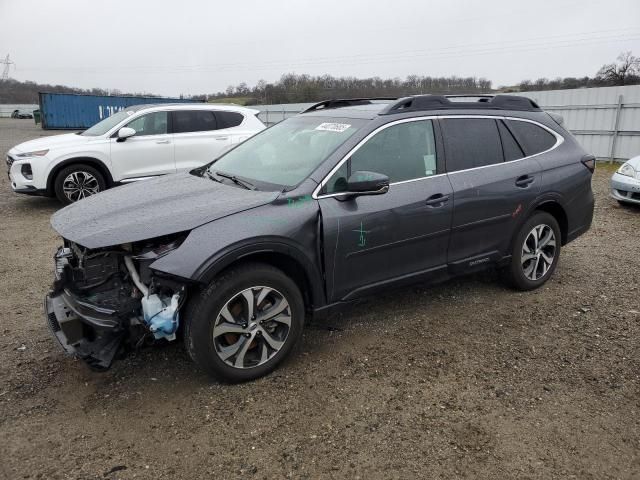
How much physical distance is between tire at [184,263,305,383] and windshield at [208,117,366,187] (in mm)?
751

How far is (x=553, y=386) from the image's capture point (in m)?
3.24

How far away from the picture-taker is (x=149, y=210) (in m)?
3.22

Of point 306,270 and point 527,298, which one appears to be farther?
point 527,298

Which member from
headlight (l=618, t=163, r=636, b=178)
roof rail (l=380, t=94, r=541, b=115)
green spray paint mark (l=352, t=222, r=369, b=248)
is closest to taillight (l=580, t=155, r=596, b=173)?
roof rail (l=380, t=94, r=541, b=115)

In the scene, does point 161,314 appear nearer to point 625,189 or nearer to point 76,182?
point 76,182

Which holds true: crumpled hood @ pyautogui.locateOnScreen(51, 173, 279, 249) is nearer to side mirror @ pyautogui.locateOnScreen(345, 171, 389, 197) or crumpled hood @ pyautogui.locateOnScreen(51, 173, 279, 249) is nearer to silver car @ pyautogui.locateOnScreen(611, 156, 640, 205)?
side mirror @ pyautogui.locateOnScreen(345, 171, 389, 197)

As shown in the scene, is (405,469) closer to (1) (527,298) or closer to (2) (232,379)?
(2) (232,379)

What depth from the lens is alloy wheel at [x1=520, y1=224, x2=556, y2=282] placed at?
4613 mm

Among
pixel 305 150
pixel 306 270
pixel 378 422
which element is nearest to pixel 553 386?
pixel 378 422

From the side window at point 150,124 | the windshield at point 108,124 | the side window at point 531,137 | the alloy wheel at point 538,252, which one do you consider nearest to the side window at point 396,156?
the side window at point 531,137

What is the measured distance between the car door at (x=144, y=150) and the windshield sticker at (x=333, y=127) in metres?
5.45

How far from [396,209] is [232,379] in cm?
162

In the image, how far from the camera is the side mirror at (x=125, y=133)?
831 centimetres

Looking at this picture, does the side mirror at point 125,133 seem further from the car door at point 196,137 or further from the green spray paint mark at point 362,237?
the green spray paint mark at point 362,237
